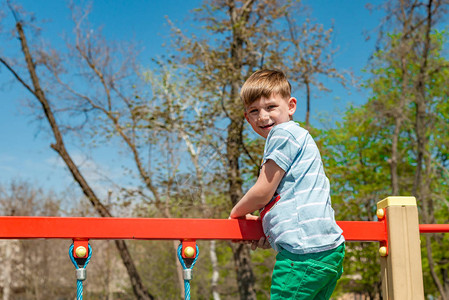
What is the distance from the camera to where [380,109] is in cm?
1455

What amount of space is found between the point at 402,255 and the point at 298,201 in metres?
0.70

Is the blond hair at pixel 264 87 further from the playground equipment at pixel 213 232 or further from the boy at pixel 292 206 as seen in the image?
the playground equipment at pixel 213 232

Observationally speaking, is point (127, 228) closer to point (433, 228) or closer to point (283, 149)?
point (283, 149)

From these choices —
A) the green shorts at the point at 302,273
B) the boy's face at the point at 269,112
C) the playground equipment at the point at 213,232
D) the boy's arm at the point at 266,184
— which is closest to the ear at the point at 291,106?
the boy's face at the point at 269,112

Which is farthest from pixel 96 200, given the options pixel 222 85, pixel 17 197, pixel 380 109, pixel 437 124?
pixel 17 197

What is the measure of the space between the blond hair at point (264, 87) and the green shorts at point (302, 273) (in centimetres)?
64

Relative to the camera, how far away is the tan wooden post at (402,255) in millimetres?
2244

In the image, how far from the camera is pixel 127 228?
6.46 ft

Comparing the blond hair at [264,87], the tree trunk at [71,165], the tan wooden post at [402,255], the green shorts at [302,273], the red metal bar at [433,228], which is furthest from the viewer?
the tree trunk at [71,165]

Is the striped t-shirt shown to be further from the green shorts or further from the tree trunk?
the tree trunk

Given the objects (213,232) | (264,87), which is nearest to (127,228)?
(213,232)

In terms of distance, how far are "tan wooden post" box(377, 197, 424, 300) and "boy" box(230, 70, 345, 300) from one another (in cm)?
39

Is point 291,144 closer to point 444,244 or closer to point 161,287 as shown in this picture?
point 444,244

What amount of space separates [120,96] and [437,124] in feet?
31.0
